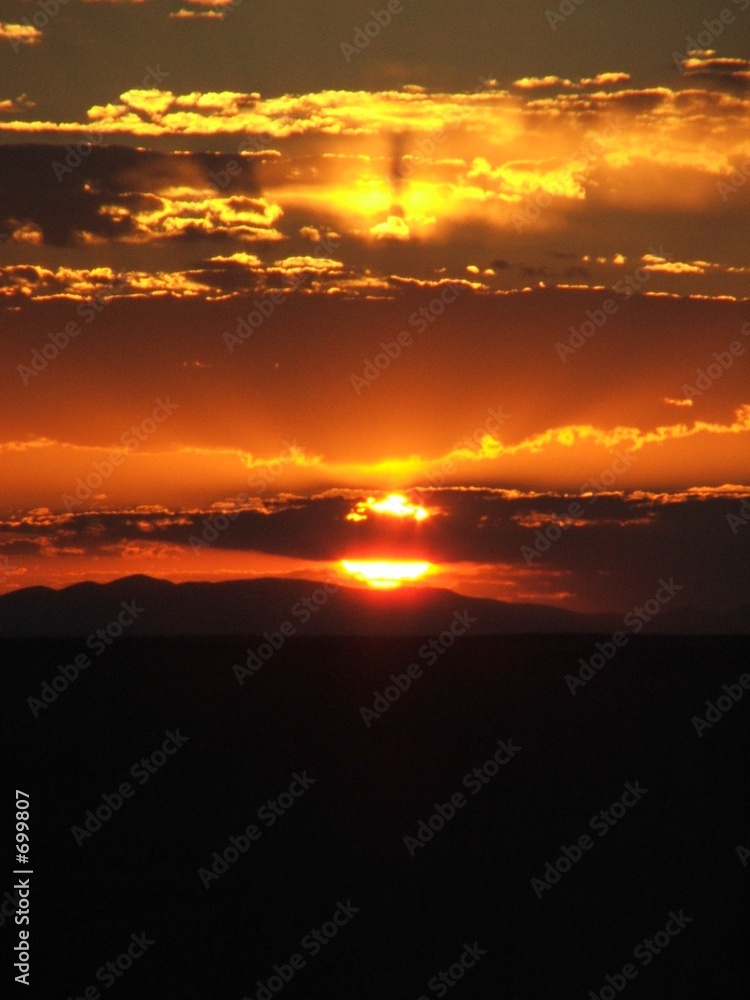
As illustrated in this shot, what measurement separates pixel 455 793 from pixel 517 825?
3.36 ft

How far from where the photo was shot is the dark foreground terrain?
60.5 feet

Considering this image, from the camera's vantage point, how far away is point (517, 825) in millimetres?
Answer: 19922

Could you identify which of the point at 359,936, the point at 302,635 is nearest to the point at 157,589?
the point at 302,635

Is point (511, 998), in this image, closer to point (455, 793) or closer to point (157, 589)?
point (455, 793)

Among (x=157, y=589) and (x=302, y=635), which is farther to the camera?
(x=157, y=589)

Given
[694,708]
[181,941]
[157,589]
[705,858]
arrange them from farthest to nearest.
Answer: [157,589] → [694,708] → [705,858] → [181,941]

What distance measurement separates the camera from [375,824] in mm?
19547

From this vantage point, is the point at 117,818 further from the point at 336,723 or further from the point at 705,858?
the point at 705,858

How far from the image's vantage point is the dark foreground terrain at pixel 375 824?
60.5 feet

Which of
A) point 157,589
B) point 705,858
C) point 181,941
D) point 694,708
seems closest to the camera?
point 181,941

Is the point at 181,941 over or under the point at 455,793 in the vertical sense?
under

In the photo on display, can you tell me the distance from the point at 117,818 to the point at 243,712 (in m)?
2.52

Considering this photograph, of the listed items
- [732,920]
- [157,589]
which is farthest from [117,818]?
[157,589]

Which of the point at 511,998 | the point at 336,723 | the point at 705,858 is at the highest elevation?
the point at 336,723
